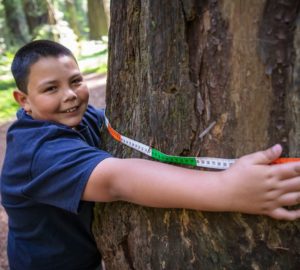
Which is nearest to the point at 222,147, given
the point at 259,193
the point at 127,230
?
the point at 259,193

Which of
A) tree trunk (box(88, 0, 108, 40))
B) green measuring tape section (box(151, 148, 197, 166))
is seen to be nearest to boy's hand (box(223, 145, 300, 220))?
green measuring tape section (box(151, 148, 197, 166))

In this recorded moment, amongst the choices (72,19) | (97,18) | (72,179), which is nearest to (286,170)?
(72,179)

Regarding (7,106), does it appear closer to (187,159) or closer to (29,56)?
(29,56)

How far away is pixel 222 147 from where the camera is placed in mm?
1529

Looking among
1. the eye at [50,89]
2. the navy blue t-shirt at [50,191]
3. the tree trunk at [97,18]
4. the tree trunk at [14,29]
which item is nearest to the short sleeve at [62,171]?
the navy blue t-shirt at [50,191]

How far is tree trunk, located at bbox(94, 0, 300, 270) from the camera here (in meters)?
1.39

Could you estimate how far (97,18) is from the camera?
17391mm

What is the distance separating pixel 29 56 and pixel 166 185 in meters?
1.09

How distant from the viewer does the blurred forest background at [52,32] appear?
1305cm

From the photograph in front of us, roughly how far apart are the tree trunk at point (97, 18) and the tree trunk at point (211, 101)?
1562cm

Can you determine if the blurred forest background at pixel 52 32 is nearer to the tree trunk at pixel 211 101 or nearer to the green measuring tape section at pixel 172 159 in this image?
the tree trunk at pixel 211 101

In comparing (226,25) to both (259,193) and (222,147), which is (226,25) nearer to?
(222,147)

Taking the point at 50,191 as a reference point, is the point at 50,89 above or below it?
above

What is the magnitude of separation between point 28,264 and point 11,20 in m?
19.9
